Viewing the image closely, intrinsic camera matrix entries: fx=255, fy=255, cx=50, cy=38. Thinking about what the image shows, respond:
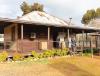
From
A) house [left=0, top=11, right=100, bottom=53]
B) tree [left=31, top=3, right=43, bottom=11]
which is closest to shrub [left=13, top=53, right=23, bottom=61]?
house [left=0, top=11, right=100, bottom=53]

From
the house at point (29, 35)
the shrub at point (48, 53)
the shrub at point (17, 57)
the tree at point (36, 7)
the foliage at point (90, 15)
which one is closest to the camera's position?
the shrub at point (17, 57)

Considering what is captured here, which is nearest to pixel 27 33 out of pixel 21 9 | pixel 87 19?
pixel 21 9

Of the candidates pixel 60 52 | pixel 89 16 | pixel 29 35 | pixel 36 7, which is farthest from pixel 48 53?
pixel 89 16

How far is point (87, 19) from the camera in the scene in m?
77.6

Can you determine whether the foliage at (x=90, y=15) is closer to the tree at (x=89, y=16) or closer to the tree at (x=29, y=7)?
the tree at (x=89, y=16)

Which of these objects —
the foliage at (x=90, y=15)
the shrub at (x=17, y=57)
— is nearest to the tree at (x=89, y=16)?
the foliage at (x=90, y=15)

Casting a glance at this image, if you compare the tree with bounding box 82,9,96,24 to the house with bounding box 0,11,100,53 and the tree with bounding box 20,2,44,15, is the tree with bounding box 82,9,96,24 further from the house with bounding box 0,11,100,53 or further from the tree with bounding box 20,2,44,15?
the house with bounding box 0,11,100,53

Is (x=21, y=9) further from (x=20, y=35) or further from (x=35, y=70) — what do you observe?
(x=35, y=70)

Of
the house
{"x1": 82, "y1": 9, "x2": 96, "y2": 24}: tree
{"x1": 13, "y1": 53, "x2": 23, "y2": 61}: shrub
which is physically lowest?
{"x1": 13, "y1": 53, "x2": 23, "y2": 61}: shrub

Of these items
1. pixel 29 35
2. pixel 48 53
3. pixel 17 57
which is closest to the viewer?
pixel 17 57

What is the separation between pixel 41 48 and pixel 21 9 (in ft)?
121

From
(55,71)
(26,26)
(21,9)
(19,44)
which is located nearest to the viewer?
(55,71)

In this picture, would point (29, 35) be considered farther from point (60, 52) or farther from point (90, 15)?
point (90, 15)

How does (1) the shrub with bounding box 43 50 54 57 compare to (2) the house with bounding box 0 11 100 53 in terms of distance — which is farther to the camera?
(2) the house with bounding box 0 11 100 53
